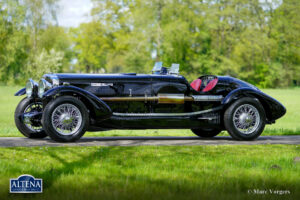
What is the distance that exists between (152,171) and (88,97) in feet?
10.00

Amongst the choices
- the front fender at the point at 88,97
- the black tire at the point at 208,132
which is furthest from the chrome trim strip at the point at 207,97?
the front fender at the point at 88,97

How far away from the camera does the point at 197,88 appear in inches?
364

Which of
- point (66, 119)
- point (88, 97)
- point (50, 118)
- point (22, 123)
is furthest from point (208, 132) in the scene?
point (22, 123)

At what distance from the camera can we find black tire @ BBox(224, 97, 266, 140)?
27.4ft

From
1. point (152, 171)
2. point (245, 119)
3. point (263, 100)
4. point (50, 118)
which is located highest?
point (263, 100)

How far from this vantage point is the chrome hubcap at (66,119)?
24.1 feet

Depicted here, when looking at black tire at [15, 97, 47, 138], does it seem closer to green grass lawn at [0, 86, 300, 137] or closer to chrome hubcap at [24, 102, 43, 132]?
chrome hubcap at [24, 102, 43, 132]

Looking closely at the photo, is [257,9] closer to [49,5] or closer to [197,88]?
[49,5]

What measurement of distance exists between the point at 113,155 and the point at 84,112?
1.70 metres

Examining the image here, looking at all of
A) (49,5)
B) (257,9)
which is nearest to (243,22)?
(257,9)

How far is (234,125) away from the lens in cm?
838

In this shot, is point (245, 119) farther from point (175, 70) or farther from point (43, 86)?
point (43, 86)

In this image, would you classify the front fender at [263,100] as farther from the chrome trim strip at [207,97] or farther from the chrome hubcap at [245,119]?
the chrome hubcap at [245,119]

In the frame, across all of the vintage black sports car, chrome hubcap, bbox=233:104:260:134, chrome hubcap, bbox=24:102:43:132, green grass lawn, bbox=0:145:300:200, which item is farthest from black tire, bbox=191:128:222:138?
chrome hubcap, bbox=24:102:43:132
